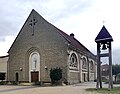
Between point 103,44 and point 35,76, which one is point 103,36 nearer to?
point 103,44

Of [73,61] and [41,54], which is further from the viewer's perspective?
[73,61]

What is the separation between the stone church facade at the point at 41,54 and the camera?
44.4 meters

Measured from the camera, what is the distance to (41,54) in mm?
47125

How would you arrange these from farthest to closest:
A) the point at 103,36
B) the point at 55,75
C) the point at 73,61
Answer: the point at 73,61
the point at 55,75
the point at 103,36

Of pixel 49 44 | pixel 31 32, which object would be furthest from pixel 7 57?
pixel 49 44

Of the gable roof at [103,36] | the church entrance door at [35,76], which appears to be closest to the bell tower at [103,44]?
Result: the gable roof at [103,36]

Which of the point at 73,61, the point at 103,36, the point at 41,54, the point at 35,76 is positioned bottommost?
the point at 35,76

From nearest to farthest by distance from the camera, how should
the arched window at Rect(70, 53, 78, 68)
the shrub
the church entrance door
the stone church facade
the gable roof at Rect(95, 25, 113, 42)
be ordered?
the gable roof at Rect(95, 25, 113, 42), the shrub, the stone church facade, the arched window at Rect(70, 53, 78, 68), the church entrance door

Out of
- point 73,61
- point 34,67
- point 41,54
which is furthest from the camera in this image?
point 34,67

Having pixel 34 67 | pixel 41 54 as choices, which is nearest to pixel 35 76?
pixel 34 67

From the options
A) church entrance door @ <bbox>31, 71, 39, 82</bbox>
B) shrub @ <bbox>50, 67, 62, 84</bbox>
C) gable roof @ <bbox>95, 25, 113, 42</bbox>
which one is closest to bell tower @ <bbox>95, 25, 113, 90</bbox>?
gable roof @ <bbox>95, 25, 113, 42</bbox>

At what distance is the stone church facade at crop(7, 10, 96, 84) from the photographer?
4441 centimetres

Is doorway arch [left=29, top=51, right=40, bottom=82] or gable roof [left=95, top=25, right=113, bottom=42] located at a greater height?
gable roof [left=95, top=25, right=113, bottom=42]

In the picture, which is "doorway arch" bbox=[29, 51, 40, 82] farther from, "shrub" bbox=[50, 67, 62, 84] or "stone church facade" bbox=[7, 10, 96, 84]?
"shrub" bbox=[50, 67, 62, 84]
